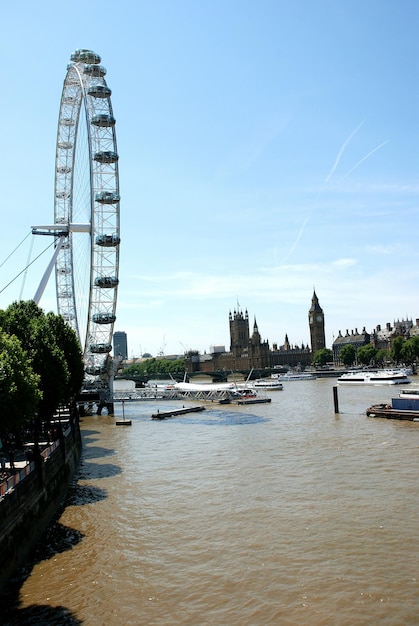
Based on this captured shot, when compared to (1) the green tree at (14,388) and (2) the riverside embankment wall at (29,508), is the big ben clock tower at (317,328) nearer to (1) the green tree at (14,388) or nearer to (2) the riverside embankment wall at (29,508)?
(2) the riverside embankment wall at (29,508)

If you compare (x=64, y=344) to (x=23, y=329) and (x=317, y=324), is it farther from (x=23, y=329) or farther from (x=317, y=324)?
(x=317, y=324)

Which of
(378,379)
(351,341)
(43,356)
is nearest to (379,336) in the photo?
(351,341)

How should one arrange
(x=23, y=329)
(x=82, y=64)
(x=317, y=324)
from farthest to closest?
(x=317, y=324), (x=82, y=64), (x=23, y=329)

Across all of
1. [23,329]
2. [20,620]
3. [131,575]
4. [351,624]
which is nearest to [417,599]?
[351,624]

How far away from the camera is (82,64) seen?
169 feet

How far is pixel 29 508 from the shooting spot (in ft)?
57.8

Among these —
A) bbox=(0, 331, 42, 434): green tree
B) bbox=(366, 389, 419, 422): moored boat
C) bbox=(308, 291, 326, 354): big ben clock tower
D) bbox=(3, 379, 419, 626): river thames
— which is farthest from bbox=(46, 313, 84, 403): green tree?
bbox=(308, 291, 326, 354): big ben clock tower

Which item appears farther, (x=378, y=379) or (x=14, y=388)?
(x=378, y=379)

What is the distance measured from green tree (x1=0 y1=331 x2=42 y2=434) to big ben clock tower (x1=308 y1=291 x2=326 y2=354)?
175202 millimetres

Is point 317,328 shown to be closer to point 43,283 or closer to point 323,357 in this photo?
point 323,357

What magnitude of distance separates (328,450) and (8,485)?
1861 centimetres

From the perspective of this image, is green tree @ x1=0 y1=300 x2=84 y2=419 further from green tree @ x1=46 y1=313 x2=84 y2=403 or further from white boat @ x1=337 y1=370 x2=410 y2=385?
white boat @ x1=337 y1=370 x2=410 y2=385

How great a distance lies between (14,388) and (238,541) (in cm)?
808

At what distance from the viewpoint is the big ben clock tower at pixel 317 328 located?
7534 inches
